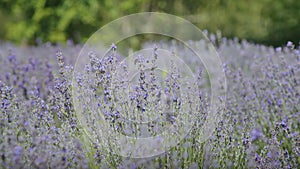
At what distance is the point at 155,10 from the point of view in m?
8.88

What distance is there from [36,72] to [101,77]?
72.0 inches

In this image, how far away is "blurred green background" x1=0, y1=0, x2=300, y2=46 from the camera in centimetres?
828

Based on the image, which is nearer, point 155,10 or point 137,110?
point 137,110

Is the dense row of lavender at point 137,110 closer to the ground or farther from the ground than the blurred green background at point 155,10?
closer to the ground

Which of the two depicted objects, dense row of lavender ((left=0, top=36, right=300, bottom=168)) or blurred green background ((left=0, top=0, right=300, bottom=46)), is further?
blurred green background ((left=0, top=0, right=300, bottom=46))

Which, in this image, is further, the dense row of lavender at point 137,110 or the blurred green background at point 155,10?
the blurred green background at point 155,10

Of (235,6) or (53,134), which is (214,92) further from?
(235,6)

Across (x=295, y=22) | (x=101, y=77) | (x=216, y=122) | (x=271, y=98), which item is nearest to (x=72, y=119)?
(x=101, y=77)

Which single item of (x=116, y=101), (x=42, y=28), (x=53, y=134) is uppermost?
(x=42, y=28)

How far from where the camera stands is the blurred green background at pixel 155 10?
8.28 meters

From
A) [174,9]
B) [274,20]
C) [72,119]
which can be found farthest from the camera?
[274,20]

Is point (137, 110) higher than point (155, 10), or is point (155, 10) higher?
point (155, 10)

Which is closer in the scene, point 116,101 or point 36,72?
point 116,101

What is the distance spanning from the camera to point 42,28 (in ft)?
28.2
